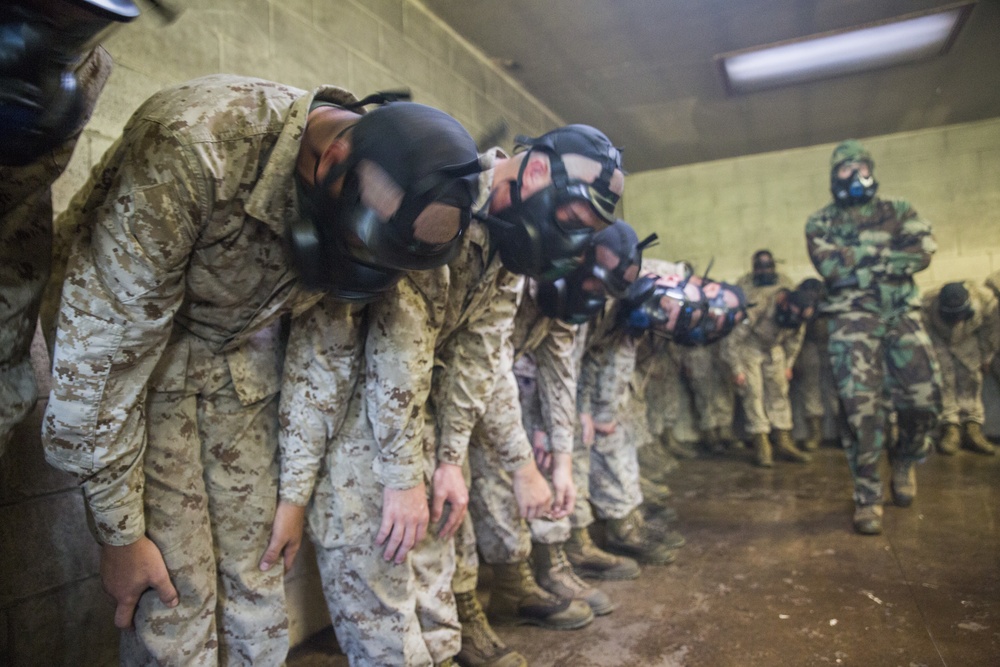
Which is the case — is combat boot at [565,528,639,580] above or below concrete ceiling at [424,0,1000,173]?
below

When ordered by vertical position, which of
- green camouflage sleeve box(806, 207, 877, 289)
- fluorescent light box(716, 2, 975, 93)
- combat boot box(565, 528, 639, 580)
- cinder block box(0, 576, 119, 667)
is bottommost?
combat boot box(565, 528, 639, 580)

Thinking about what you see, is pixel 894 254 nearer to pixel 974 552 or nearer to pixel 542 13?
pixel 974 552

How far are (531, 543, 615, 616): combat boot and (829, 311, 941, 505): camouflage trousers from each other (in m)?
1.75

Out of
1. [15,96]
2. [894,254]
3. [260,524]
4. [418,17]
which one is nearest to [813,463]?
[894,254]

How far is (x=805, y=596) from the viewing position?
8.32ft

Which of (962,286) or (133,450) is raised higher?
(962,286)

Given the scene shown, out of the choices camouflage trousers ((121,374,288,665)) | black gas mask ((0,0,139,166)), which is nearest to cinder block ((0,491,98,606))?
camouflage trousers ((121,374,288,665))

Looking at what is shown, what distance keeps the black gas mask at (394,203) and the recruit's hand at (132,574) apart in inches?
23.8

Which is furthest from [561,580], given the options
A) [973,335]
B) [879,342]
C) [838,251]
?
[973,335]

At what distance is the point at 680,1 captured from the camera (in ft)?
12.2

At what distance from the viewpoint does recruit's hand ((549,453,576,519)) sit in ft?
7.35

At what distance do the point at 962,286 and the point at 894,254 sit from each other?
230 cm

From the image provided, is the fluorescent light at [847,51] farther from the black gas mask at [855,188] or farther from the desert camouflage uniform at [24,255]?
the desert camouflage uniform at [24,255]

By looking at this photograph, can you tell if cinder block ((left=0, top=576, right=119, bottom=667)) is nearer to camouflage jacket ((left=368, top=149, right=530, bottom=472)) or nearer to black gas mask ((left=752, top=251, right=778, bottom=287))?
camouflage jacket ((left=368, top=149, right=530, bottom=472))
